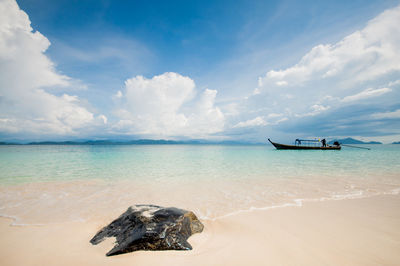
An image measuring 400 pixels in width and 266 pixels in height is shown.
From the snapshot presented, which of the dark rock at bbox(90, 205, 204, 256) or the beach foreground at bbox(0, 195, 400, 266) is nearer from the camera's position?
the beach foreground at bbox(0, 195, 400, 266)

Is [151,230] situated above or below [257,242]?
above

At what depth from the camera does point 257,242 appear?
13.3 feet

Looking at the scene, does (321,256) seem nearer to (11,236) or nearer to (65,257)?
(65,257)

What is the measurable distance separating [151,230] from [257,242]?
2.60 m

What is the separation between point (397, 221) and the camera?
4.93m

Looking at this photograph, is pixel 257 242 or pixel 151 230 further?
pixel 257 242

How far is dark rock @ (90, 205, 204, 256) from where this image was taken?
3.62 meters

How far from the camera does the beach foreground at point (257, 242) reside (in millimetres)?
3367

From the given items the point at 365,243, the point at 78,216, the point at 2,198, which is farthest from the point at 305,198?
the point at 2,198

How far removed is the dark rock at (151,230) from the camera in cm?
362

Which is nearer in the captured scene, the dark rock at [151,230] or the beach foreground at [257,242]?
the beach foreground at [257,242]

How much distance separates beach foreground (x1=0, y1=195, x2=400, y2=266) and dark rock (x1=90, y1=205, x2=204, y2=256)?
6.1 inches

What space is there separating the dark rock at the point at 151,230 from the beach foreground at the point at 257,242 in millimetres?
154

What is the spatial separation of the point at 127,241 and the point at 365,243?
18.1 feet
